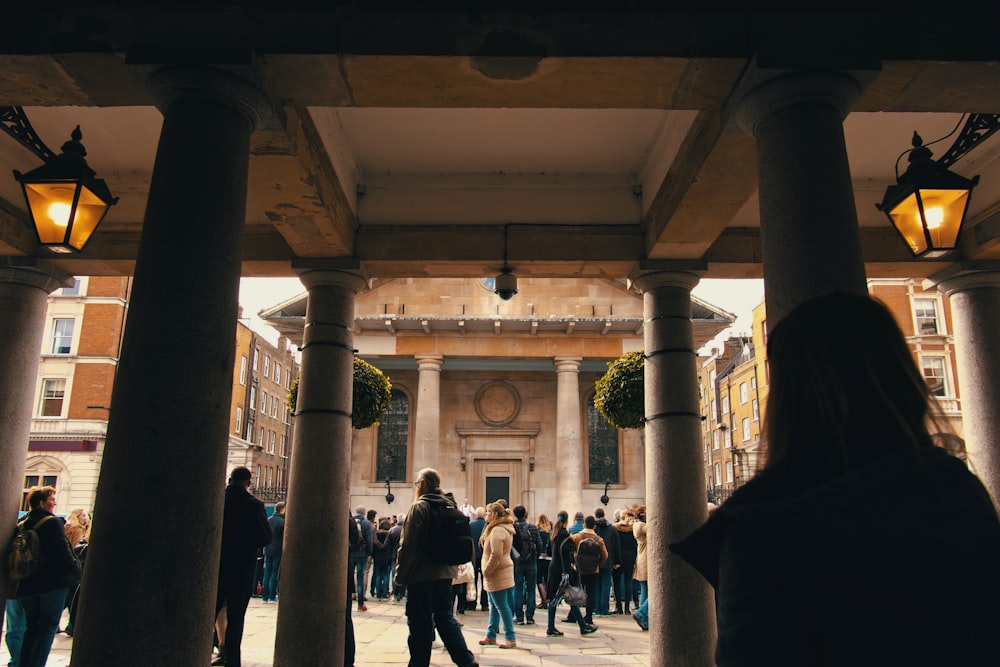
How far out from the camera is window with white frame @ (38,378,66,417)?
33.9m

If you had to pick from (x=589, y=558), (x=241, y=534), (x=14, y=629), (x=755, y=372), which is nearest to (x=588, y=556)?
(x=589, y=558)

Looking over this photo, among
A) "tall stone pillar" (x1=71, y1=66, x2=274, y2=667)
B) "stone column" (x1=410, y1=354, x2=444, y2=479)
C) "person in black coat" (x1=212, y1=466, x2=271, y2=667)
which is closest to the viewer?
"tall stone pillar" (x1=71, y1=66, x2=274, y2=667)

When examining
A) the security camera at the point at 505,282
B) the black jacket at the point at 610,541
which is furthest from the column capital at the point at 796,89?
the black jacket at the point at 610,541

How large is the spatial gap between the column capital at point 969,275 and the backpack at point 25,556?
911 centimetres

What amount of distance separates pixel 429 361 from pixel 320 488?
1700cm

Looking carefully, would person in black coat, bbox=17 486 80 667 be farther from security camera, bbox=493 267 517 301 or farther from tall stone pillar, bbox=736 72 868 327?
tall stone pillar, bbox=736 72 868 327

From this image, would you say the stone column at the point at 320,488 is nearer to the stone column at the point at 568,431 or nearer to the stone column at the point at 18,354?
the stone column at the point at 18,354

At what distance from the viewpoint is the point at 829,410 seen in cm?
140

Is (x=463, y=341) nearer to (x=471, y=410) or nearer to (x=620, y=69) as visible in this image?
(x=471, y=410)

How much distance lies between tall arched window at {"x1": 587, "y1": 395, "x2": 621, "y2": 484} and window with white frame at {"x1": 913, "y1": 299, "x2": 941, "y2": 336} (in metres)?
17.2

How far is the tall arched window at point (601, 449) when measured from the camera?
26.9m

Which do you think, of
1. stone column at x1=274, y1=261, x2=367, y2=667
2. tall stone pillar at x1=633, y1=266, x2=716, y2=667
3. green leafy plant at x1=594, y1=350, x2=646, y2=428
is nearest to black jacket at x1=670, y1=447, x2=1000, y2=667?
tall stone pillar at x1=633, y1=266, x2=716, y2=667

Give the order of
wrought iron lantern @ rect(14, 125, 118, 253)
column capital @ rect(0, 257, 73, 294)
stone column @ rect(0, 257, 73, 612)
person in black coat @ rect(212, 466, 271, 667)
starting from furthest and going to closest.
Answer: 1. column capital @ rect(0, 257, 73, 294)
2. stone column @ rect(0, 257, 73, 612)
3. person in black coat @ rect(212, 466, 271, 667)
4. wrought iron lantern @ rect(14, 125, 118, 253)

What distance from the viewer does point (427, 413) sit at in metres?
23.4
